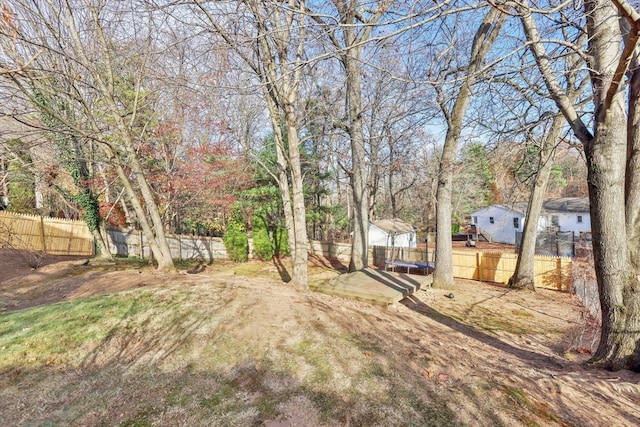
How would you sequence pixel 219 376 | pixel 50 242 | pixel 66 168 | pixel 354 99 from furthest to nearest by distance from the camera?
pixel 50 242, pixel 66 168, pixel 354 99, pixel 219 376

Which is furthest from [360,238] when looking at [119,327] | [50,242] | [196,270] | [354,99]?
[50,242]

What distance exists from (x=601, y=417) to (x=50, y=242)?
17800mm

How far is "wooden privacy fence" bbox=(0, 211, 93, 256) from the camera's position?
11.7 m

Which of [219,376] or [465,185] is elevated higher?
[465,185]

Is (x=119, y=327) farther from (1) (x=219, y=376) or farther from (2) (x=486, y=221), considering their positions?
(2) (x=486, y=221)

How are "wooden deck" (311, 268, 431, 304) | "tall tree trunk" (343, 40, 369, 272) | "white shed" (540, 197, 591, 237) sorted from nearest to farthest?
"wooden deck" (311, 268, 431, 304) → "tall tree trunk" (343, 40, 369, 272) → "white shed" (540, 197, 591, 237)

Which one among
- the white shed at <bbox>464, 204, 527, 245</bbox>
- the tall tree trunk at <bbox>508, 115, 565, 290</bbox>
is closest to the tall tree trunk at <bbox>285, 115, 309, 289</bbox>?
the tall tree trunk at <bbox>508, 115, 565, 290</bbox>

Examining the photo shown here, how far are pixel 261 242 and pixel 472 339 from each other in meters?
10.4

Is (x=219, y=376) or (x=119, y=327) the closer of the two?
(x=219, y=376)

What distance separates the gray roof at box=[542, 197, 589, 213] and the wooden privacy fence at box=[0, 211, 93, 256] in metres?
31.4

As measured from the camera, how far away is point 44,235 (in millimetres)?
12656

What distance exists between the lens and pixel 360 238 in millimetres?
10734

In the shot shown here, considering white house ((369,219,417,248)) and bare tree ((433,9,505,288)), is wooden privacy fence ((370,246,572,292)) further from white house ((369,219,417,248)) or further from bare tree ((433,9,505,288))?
bare tree ((433,9,505,288))

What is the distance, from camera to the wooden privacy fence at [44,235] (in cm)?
1166
